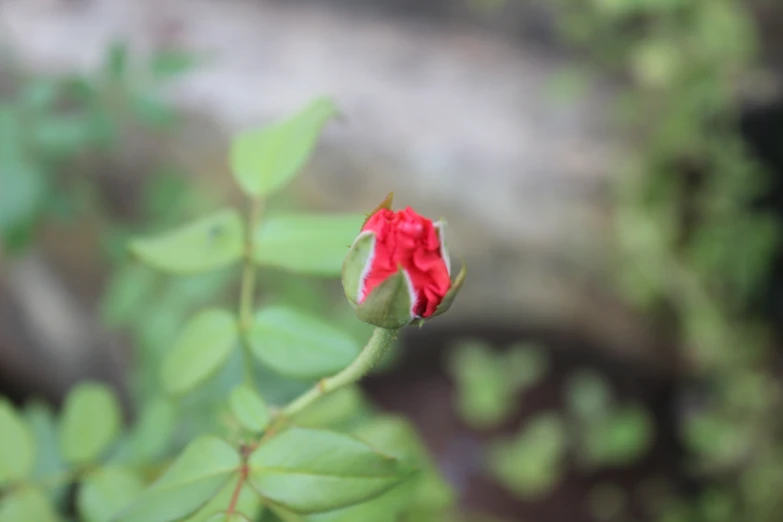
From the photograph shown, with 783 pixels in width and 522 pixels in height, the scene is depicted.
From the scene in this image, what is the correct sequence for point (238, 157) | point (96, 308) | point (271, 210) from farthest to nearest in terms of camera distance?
point (96, 308) → point (271, 210) → point (238, 157)

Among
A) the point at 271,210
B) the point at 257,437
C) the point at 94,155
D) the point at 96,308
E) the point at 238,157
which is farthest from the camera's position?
the point at 96,308

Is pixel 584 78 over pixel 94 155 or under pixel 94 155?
over

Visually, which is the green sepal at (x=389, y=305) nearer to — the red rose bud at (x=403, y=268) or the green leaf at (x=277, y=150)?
the red rose bud at (x=403, y=268)

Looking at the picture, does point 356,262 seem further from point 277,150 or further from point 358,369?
point 277,150

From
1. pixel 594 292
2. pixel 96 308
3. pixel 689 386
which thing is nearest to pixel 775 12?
pixel 594 292

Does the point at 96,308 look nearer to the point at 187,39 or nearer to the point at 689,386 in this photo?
the point at 187,39

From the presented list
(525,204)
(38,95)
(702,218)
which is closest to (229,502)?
(38,95)

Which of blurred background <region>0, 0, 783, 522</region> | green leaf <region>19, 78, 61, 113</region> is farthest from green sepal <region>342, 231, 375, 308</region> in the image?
blurred background <region>0, 0, 783, 522</region>
